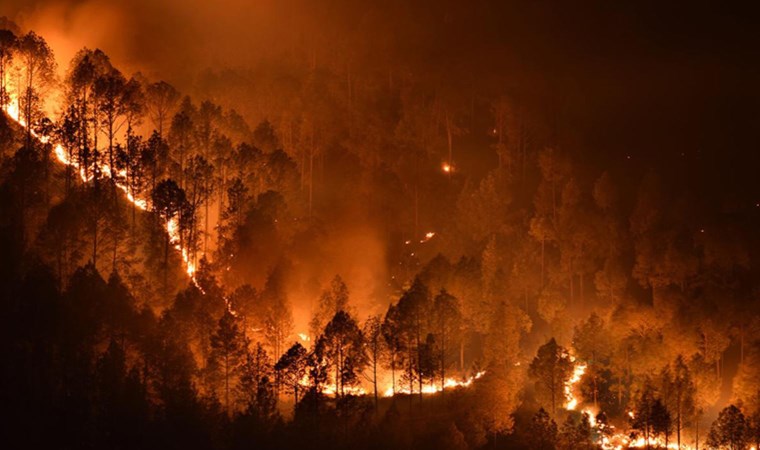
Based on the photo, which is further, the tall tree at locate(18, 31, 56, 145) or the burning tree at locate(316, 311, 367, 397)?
the tall tree at locate(18, 31, 56, 145)

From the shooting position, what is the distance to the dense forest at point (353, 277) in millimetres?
67438

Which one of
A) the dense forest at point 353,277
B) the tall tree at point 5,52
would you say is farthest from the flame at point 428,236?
the tall tree at point 5,52

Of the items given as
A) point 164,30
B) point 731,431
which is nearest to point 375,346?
point 731,431

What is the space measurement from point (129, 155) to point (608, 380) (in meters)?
47.0

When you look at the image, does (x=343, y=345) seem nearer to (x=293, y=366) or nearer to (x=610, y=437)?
(x=293, y=366)

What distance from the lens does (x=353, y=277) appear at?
3487 inches

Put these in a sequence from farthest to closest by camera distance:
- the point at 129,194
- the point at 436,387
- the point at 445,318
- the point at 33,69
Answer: the point at 33,69 → the point at 129,194 → the point at 436,387 → the point at 445,318

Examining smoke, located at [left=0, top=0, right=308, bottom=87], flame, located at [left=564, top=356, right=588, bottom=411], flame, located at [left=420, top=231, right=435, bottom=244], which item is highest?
smoke, located at [left=0, top=0, right=308, bottom=87]

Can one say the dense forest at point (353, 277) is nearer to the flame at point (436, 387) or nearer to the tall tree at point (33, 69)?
the flame at point (436, 387)

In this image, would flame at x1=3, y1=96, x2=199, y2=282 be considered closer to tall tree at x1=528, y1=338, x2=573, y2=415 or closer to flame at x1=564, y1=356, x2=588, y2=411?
tall tree at x1=528, y1=338, x2=573, y2=415

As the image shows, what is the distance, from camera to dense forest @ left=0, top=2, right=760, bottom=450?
6744 centimetres

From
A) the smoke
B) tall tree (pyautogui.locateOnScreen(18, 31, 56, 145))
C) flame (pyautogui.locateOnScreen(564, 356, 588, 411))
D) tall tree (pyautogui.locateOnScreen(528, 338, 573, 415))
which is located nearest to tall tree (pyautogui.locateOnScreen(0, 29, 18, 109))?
tall tree (pyautogui.locateOnScreen(18, 31, 56, 145))

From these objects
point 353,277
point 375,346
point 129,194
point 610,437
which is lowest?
point 610,437

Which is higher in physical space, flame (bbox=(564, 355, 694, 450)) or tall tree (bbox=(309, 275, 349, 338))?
tall tree (bbox=(309, 275, 349, 338))
